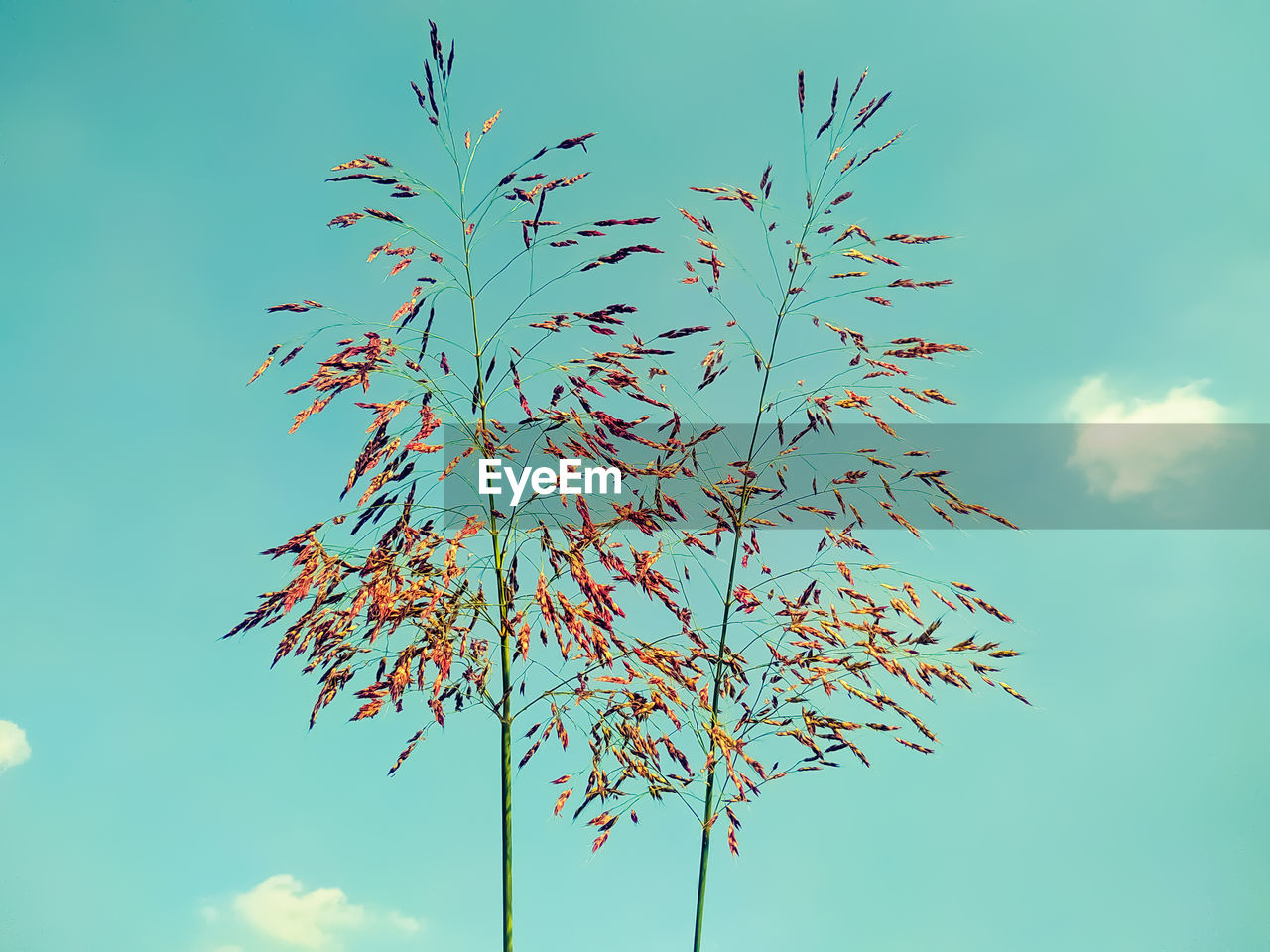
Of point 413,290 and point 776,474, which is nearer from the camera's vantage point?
point 413,290

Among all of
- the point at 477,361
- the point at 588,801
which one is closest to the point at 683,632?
the point at 588,801

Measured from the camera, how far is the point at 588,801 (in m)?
3.66

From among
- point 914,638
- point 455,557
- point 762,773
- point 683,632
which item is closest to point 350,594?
point 455,557

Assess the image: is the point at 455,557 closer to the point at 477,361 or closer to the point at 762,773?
the point at 477,361

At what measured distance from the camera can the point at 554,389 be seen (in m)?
3.62

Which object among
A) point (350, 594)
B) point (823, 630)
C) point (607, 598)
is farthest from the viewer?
point (823, 630)

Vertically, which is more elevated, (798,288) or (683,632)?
(798,288)

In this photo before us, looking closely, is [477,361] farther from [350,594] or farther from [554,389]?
[350,594]

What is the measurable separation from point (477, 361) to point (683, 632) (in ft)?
4.23

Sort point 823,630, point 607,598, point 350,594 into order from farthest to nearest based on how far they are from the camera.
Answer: point 823,630
point 350,594
point 607,598

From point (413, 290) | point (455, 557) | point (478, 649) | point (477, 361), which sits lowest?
point (478, 649)

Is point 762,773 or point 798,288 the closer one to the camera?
point 762,773

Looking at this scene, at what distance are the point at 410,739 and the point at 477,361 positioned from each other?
141cm

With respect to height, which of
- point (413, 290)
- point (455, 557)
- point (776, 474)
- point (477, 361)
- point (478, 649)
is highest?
point (413, 290)
